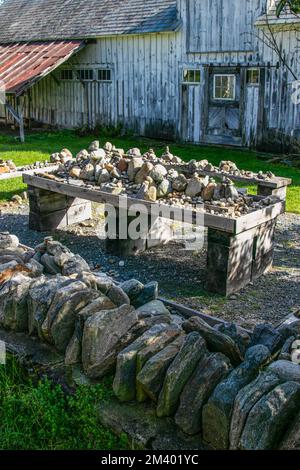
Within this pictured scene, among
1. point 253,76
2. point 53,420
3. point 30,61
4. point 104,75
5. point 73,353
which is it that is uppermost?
point 30,61

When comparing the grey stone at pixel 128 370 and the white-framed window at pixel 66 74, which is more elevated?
the white-framed window at pixel 66 74

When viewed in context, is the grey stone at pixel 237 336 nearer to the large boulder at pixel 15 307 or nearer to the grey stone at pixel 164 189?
the large boulder at pixel 15 307

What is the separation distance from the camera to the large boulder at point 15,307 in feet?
11.6

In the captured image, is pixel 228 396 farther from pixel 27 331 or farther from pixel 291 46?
pixel 291 46

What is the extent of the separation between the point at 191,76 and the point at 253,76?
1.98m

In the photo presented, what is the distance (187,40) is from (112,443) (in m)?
13.6

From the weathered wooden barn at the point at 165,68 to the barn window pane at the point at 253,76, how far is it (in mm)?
26

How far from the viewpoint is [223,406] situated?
2.46 m

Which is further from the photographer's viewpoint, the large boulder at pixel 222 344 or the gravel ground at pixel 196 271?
the gravel ground at pixel 196 271

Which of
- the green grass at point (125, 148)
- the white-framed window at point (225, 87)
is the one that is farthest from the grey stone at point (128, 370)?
the white-framed window at point (225, 87)

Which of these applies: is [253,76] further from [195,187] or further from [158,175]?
[195,187]

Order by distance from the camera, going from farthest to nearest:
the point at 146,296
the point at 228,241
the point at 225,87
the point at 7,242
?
the point at 225,87
the point at 228,241
the point at 7,242
the point at 146,296

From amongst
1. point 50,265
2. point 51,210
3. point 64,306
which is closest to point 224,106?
point 51,210

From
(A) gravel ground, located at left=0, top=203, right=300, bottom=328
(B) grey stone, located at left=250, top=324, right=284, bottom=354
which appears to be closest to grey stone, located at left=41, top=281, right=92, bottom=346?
(B) grey stone, located at left=250, top=324, right=284, bottom=354
